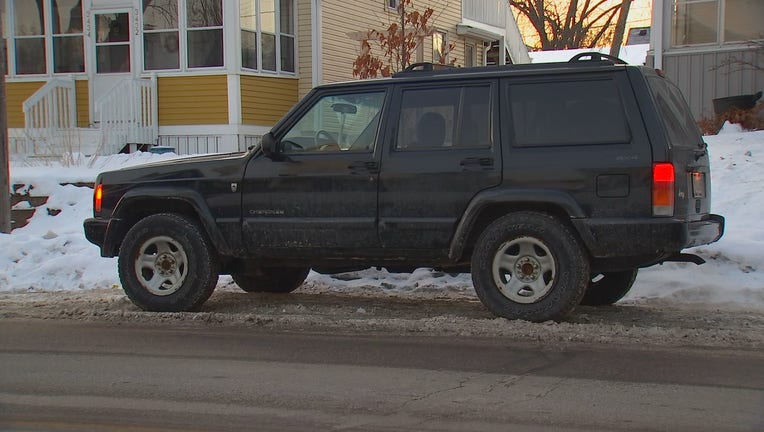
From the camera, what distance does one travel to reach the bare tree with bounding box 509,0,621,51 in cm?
4219

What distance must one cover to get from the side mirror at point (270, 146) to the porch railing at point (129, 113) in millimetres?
11527

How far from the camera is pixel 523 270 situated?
21.4ft

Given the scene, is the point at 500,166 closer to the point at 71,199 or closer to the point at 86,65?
the point at 71,199

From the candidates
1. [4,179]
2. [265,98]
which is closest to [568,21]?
[265,98]

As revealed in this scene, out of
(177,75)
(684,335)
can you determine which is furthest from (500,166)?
(177,75)

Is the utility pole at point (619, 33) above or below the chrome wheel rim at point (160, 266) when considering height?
above

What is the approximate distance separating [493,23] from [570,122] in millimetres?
22800

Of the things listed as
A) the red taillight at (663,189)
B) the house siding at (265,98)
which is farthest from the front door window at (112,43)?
the red taillight at (663,189)

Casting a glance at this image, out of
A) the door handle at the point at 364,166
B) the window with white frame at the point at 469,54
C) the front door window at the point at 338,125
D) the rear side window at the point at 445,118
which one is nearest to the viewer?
the rear side window at the point at 445,118

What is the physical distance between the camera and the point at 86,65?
732 inches

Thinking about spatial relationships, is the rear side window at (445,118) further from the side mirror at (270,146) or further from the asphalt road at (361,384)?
the asphalt road at (361,384)

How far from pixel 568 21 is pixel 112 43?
28818mm

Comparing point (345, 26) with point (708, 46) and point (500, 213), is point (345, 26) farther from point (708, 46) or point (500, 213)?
point (500, 213)

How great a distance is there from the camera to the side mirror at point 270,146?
23.1ft
